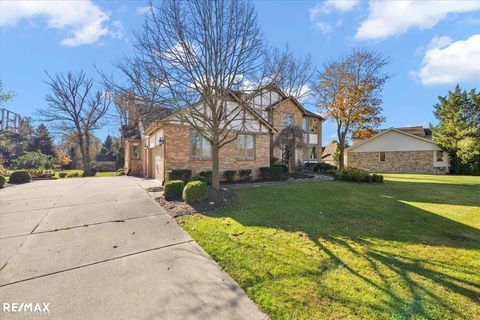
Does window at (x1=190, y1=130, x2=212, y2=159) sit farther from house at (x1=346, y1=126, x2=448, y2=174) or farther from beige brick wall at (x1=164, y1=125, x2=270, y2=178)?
house at (x1=346, y1=126, x2=448, y2=174)

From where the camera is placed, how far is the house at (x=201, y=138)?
10.4 meters

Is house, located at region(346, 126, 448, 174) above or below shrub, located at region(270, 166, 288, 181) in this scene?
above

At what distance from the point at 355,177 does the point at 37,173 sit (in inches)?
1020

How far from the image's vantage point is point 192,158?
43.9 ft

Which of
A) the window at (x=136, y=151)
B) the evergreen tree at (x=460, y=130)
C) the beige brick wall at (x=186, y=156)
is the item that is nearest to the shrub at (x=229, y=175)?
the beige brick wall at (x=186, y=156)

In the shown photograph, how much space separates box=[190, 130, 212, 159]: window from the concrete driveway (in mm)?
7160

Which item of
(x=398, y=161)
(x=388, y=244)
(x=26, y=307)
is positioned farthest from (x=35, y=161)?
(x=398, y=161)

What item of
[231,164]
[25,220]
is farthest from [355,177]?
[25,220]

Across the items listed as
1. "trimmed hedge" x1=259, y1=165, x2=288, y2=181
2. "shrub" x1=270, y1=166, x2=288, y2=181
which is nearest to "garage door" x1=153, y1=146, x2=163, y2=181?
"trimmed hedge" x1=259, y1=165, x2=288, y2=181

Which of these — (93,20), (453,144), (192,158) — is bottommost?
(192,158)

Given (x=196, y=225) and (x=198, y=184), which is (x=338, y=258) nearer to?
(x=196, y=225)

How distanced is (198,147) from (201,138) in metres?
0.56

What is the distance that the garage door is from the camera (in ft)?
45.5

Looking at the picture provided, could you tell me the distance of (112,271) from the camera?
3.77 metres
